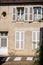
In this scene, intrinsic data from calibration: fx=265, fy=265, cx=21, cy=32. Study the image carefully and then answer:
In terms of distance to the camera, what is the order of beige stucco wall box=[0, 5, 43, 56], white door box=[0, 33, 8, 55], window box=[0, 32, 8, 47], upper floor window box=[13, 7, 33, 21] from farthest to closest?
window box=[0, 32, 8, 47] → white door box=[0, 33, 8, 55] → upper floor window box=[13, 7, 33, 21] → beige stucco wall box=[0, 5, 43, 56]

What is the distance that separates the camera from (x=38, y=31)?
23.2m

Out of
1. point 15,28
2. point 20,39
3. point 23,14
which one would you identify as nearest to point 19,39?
point 20,39

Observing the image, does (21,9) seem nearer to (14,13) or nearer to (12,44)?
(14,13)

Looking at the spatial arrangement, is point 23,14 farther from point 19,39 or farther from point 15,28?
point 19,39

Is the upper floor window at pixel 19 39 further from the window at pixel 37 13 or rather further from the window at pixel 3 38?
the window at pixel 37 13

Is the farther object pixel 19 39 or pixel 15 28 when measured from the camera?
pixel 15 28

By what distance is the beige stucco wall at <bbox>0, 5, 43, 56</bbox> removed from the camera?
23.1 meters

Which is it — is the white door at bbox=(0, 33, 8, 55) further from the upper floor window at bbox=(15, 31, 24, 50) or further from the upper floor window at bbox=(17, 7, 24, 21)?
the upper floor window at bbox=(17, 7, 24, 21)

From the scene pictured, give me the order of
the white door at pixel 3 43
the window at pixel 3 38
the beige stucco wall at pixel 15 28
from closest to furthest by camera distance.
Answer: the beige stucco wall at pixel 15 28 → the white door at pixel 3 43 → the window at pixel 3 38

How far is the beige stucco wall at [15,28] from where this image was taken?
2312 centimetres

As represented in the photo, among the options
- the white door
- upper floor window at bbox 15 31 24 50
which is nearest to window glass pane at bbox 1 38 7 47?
the white door

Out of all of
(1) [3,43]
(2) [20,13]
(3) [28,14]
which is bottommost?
(1) [3,43]

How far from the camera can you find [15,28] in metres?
23.4

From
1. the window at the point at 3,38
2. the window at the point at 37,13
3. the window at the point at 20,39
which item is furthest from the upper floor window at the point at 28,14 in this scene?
the window at the point at 3,38
